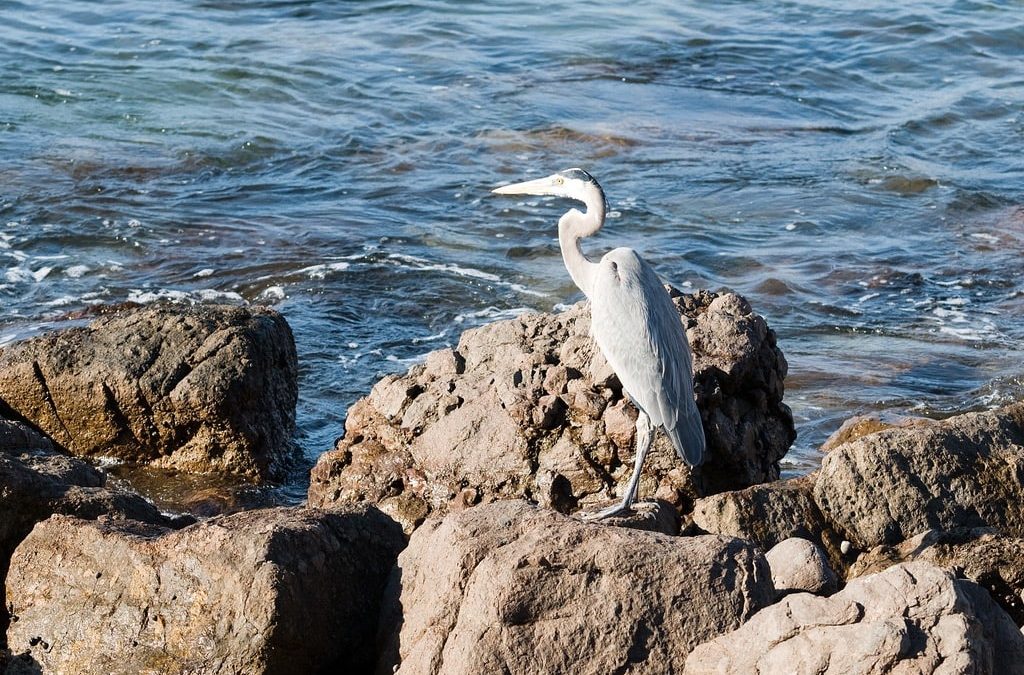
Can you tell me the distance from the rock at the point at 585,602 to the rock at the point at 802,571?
28 centimetres

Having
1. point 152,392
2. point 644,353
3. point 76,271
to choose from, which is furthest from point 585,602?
point 76,271

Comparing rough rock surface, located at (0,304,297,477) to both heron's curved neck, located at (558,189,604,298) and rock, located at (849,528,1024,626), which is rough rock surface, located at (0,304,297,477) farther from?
rock, located at (849,528,1024,626)

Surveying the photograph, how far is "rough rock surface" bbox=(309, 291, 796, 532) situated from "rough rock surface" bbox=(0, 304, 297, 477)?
39.9 inches

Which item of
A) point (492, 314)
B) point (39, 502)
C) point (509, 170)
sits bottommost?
point (492, 314)

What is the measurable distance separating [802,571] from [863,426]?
3.31 metres

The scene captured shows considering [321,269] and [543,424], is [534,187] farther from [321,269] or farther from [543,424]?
[321,269]

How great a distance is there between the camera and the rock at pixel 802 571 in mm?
4035

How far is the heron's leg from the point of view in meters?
4.88

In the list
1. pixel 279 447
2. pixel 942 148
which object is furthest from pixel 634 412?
pixel 942 148

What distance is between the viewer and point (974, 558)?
453cm

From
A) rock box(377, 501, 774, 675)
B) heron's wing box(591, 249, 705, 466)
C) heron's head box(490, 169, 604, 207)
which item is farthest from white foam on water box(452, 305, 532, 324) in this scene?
rock box(377, 501, 774, 675)

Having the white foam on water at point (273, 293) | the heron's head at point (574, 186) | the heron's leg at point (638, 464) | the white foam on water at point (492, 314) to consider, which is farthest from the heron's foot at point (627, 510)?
the white foam on water at point (273, 293)

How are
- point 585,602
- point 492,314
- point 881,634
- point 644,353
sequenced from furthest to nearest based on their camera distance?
point 492,314, point 644,353, point 585,602, point 881,634

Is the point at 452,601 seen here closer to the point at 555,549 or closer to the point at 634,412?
the point at 555,549
